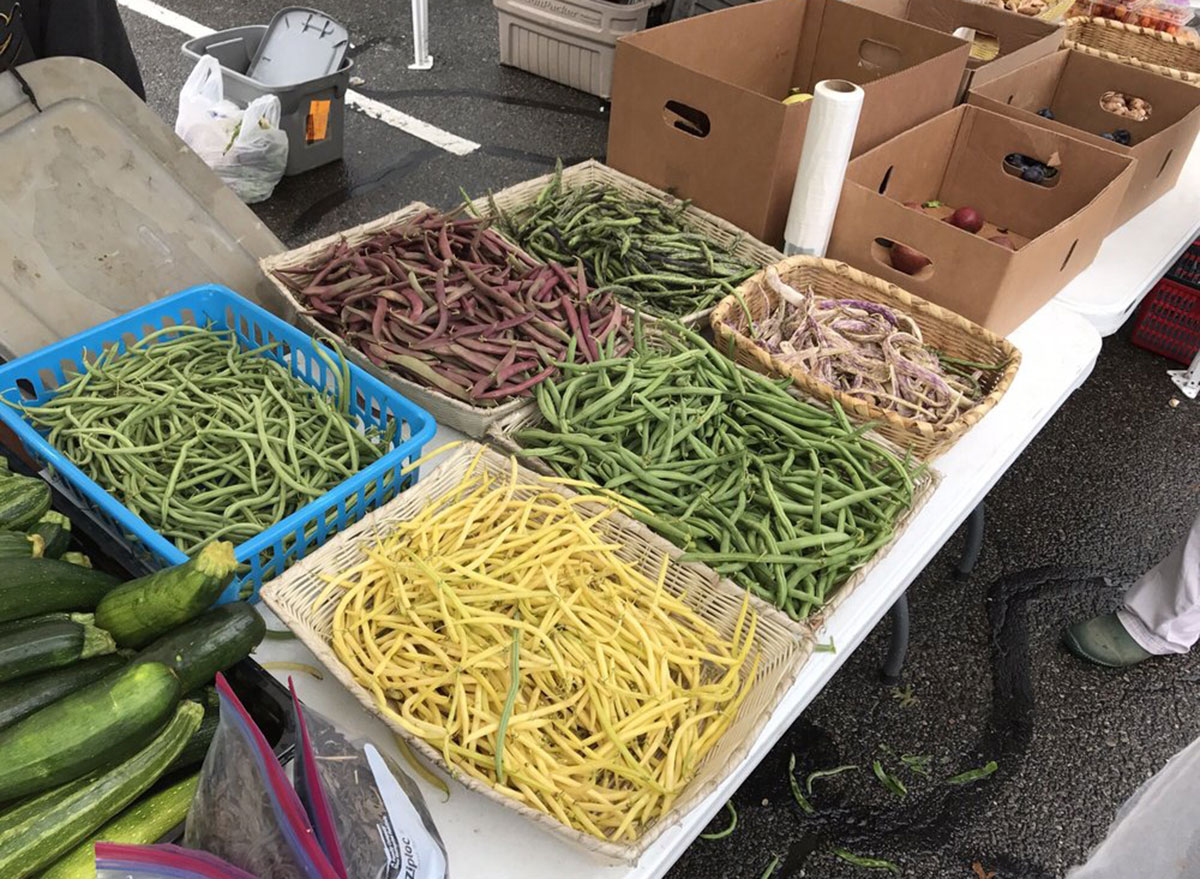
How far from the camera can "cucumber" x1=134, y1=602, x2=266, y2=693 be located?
112 centimetres

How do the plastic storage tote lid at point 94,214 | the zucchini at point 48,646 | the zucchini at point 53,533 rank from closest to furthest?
the zucchini at point 48,646, the zucchini at point 53,533, the plastic storage tote lid at point 94,214

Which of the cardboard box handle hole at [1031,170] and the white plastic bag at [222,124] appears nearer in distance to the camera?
the cardboard box handle hole at [1031,170]

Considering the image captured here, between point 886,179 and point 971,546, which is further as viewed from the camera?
point 971,546

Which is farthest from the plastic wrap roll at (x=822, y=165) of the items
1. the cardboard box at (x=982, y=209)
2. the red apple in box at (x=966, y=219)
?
the red apple in box at (x=966, y=219)

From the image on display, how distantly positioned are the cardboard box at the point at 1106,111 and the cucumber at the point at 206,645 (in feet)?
8.24

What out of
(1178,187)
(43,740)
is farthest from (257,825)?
(1178,187)

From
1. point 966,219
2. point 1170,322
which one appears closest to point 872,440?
point 966,219

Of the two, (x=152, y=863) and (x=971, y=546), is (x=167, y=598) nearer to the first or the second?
(x=152, y=863)

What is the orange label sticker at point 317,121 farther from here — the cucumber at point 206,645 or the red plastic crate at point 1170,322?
the red plastic crate at point 1170,322

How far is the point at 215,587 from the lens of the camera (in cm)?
117

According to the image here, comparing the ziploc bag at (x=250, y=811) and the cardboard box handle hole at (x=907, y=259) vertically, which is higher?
the ziploc bag at (x=250, y=811)

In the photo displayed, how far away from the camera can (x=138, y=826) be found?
1.04 metres

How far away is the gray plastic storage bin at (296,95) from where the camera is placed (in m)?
4.03

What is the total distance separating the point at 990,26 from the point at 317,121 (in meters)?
3.08
